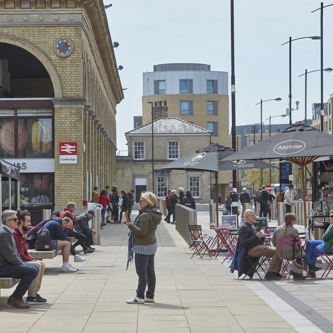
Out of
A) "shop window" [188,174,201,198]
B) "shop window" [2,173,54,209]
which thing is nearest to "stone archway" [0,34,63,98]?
"shop window" [2,173,54,209]

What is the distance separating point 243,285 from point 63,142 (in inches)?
723

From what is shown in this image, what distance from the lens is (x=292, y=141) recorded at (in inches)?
677

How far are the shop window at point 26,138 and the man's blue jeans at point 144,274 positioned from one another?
20517mm

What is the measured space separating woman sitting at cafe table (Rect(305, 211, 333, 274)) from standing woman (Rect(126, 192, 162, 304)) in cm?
437

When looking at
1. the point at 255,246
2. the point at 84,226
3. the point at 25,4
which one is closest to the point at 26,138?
the point at 25,4

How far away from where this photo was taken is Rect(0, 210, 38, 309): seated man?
1134 centimetres

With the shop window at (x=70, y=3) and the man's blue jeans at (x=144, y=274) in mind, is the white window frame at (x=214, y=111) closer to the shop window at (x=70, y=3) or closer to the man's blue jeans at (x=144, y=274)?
the shop window at (x=70, y=3)

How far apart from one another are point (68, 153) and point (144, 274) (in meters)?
19.9

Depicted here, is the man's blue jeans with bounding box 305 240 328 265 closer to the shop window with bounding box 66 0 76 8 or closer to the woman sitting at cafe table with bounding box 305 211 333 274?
the woman sitting at cafe table with bounding box 305 211 333 274

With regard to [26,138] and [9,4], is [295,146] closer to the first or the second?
[26,138]

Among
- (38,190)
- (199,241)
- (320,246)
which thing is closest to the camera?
(320,246)

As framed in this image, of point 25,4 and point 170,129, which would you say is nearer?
point 25,4

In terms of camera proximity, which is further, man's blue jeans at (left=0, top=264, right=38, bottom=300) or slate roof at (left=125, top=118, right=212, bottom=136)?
slate roof at (left=125, top=118, right=212, bottom=136)

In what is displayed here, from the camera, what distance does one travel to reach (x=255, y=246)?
49.2 feet
